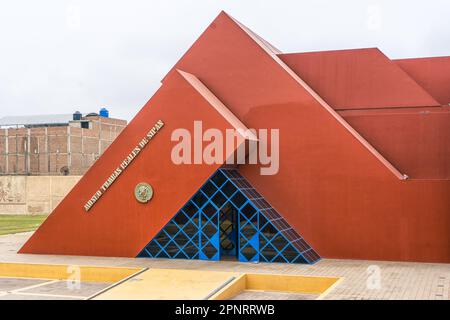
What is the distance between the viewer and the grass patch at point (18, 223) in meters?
33.1

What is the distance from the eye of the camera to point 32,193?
44.8 meters

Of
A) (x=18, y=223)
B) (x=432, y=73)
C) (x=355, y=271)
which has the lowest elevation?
(x=355, y=271)

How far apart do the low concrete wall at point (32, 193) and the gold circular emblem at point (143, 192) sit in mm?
22131

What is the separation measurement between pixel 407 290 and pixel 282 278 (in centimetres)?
369

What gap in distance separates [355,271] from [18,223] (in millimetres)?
24337

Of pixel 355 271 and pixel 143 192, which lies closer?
pixel 355 271

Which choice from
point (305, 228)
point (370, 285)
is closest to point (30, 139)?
point (305, 228)

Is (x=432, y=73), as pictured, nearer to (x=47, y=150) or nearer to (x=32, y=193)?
(x=32, y=193)

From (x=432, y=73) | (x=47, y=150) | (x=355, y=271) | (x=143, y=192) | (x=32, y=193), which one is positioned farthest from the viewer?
(x=47, y=150)

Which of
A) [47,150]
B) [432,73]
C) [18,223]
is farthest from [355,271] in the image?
[47,150]

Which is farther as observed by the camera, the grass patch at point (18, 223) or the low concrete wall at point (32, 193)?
the low concrete wall at point (32, 193)

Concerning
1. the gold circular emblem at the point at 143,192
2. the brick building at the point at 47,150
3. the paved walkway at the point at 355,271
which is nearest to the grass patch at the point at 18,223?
the paved walkway at the point at 355,271

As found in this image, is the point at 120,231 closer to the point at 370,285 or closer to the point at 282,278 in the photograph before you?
the point at 282,278

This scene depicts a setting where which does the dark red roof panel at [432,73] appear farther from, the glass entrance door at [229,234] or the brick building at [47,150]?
the brick building at [47,150]
